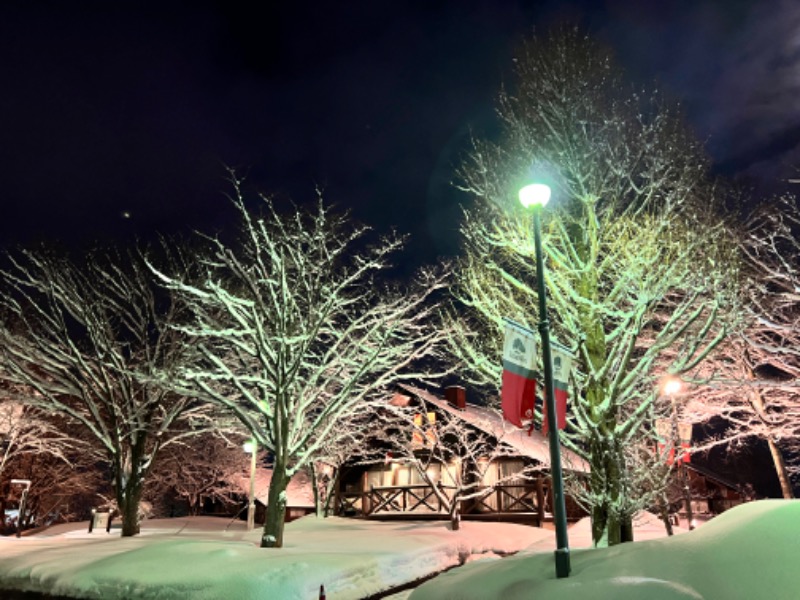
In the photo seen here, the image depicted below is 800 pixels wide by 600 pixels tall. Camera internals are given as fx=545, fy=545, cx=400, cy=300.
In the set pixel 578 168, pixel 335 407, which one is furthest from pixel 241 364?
pixel 578 168

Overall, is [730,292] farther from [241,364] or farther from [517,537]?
[241,364]

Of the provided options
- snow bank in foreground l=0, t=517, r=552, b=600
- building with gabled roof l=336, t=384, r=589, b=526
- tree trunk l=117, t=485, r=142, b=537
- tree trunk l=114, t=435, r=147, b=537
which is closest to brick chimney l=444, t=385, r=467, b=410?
building with gabled roof l=336, t=384, r=589, b=526

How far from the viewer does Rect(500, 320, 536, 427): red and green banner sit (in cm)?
804

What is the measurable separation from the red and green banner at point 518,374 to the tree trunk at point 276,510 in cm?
799

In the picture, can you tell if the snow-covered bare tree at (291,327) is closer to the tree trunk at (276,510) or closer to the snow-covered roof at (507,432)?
the tree trunk at (276,510)

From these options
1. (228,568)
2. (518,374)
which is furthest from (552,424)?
(228,568)

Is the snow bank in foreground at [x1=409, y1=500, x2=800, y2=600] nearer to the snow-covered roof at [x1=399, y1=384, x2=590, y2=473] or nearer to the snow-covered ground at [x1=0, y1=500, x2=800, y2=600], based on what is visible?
Answer: the snow-covered ground at [x1=0, y1=500, x2=800, y2=600]

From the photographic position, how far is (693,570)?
5895mm

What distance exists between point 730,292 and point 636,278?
6.59 feet

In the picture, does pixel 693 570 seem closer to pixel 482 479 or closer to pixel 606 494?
pixel 606 494

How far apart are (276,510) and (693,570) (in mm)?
10429

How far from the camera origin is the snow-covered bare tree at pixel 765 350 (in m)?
16.2

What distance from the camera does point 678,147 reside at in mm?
13680

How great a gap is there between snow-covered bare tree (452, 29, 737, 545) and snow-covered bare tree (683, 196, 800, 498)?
273 cm
